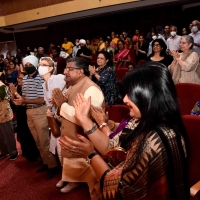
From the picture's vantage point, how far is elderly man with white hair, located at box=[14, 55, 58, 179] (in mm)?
2965

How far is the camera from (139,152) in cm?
96

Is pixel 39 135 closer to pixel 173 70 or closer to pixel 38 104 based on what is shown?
pixel 38 104

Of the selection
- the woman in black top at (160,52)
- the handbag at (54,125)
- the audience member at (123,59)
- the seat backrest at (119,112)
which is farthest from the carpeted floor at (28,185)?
the audience member at (123,59)

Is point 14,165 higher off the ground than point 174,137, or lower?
lower

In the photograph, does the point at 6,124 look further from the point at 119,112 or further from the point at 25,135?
the point at 119,112

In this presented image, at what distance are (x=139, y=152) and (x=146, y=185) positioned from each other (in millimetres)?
121

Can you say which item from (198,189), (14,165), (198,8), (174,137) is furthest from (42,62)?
(198,8)

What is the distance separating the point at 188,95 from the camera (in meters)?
2.67

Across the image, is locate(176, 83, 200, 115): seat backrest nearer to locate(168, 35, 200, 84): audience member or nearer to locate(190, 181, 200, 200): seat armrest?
locate(168, 35, 200, 84): audience member

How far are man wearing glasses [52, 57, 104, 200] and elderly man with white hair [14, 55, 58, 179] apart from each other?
78cm

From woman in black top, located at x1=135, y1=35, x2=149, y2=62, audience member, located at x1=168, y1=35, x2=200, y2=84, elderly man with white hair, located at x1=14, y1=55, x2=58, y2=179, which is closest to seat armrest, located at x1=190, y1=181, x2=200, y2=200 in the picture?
elderly man with white hair, located at x1=14, y1=55, x2=58, y2=179

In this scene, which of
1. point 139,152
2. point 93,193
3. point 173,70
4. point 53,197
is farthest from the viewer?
point 173,70

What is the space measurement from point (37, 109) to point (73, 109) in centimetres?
108

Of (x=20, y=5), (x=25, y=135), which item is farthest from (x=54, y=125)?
(x=20, y=5)
